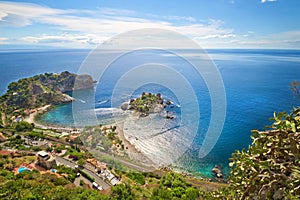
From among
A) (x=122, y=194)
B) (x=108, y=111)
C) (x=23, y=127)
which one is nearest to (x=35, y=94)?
(x=23, y=127)

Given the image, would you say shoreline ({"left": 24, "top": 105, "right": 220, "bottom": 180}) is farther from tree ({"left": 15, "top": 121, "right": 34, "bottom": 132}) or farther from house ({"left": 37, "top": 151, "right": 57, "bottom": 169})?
house ({"left": 37, "top": 151, "right": 57, "bottom": 169})

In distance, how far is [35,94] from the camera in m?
24.6

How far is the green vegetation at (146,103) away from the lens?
19.4 meters

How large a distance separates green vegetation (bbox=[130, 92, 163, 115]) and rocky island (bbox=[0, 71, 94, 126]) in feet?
22.2

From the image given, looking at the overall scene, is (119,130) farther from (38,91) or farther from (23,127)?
(38,91)

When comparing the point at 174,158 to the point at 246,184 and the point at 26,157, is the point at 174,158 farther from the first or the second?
the point at 246,184

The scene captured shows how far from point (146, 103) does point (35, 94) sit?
15843 mm

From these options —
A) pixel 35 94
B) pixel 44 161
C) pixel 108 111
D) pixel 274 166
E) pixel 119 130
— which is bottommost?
pixel 119 130

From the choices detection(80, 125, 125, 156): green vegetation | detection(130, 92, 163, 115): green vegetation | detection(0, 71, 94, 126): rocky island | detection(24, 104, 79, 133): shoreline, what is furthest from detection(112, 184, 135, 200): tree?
detection(0, 71, 94, 126): rocky island

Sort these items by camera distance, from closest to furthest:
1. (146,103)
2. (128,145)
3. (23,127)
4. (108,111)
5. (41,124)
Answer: (128,145)
(23,127)
(41,124)
(108,111)
(146,103)

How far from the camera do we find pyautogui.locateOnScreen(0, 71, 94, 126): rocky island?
21.1 metres

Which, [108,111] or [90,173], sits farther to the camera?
[108,111]

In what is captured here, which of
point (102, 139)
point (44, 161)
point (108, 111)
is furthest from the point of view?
point (108, 111)

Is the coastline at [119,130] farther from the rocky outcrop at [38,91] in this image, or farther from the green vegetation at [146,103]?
the green vegetation at [146,103]
